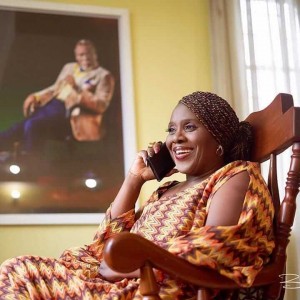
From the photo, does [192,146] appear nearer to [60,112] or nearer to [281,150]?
[281,150]

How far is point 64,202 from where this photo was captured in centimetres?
269

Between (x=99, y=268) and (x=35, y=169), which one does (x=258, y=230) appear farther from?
(x=35, y=169)

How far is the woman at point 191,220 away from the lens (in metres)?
1.27

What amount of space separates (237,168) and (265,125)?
0.25 meters

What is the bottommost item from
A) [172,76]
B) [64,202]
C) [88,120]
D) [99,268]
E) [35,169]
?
[99,268]

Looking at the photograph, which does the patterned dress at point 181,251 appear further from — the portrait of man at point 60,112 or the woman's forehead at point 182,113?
the portrait of man at point 60,112

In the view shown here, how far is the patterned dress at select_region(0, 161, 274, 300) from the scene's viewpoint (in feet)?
4.10

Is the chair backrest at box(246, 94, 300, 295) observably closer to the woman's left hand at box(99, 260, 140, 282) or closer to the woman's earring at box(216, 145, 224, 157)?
the woman's earring at box(216, 145, 224, 157)

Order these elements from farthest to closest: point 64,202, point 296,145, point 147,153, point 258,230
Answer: point 64,202 < point 147,153 < point 296,145 < point 258,230

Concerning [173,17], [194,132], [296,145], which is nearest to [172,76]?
[173,17]

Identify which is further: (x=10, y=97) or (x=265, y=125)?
(x=10, y=97)

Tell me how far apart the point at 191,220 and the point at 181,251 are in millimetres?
276

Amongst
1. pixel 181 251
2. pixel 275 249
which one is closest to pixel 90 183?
pixel 275 249

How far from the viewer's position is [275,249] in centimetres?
142
